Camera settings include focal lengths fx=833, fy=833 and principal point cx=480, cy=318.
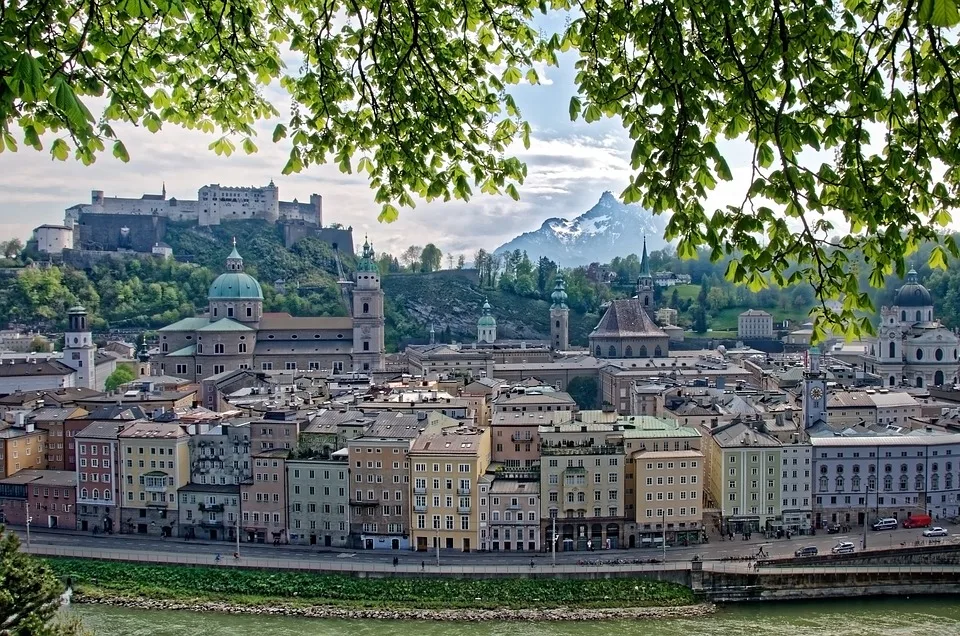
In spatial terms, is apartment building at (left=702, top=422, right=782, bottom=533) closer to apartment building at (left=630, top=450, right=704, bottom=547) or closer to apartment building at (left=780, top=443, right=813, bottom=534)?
apartment building at (left=780, top=443, right=813, bottom=534)

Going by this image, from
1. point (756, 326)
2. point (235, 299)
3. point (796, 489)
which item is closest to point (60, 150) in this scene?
point (796, 489)

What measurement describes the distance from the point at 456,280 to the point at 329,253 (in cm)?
1079

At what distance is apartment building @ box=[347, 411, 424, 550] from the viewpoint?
21.5 metres

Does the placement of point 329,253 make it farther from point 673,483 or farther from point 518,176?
point 518,176

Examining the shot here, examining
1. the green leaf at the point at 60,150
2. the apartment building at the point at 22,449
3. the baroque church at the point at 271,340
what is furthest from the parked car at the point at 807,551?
the baroque church at the point at 271,340

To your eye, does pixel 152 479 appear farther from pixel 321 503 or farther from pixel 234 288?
pixel 234 288

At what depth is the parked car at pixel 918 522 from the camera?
73.3ft

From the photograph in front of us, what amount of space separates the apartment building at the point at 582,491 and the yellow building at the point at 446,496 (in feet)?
5.83

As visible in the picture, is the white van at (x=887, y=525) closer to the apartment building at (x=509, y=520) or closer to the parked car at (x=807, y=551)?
the parked car at (x=807, y=551)

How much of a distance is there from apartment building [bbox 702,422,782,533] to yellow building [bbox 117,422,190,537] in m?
14.7

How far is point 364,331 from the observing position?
43094 millimetres

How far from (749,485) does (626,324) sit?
2327cm

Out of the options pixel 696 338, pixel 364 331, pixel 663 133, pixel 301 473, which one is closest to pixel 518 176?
pixel 663 133

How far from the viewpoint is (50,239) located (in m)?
58.1
